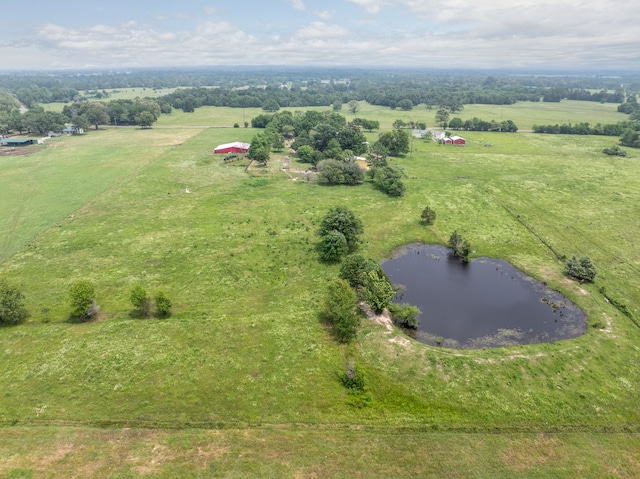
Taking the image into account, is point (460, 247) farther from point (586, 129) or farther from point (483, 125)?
point (586, 129)

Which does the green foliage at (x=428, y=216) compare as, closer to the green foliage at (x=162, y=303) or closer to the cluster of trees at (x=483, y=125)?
the green foliage at (x=162, y=303)

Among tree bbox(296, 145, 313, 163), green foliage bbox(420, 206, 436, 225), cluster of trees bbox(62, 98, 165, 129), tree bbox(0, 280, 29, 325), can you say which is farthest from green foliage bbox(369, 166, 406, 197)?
cluster of trees bbox(62, 98, 165, 129)

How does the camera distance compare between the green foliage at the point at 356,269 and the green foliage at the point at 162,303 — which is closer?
the green foliage at the point at 162,303

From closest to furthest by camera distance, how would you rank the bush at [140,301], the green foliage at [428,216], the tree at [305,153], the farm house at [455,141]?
the bush at [140,301] < the green foliage at [428,216] < the tree at [305,153] < the farm house at [455,141]

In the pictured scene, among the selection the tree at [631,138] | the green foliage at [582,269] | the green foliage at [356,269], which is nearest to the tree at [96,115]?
the green foliage at [356,269]

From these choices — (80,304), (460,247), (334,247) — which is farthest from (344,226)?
(80,304)

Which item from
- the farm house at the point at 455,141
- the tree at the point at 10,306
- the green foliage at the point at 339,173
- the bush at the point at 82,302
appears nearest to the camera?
the tree at the point at 10,306
